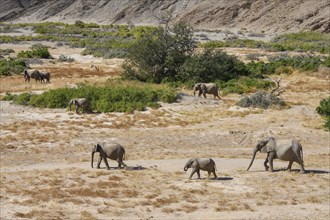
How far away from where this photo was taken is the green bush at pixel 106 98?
3288 centimetres

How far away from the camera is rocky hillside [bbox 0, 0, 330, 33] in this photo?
314ft

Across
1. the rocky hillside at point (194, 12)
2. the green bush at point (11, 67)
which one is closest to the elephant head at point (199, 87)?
the green bush at point (11, 67)

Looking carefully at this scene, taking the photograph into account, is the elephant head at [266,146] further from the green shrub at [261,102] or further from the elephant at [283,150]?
the green shrub at [261,102]

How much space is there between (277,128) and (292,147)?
8.72m

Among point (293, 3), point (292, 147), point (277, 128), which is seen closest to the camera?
point (292, 147)

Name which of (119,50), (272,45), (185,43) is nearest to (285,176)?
(185,43)

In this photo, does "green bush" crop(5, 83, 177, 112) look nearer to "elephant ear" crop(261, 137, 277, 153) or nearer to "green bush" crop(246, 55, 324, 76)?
"elephant ear" crop(261, 137, 277, 153)

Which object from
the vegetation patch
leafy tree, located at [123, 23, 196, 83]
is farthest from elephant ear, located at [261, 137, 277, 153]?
the vegetation patch

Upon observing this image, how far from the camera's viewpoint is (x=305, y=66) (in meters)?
49.9

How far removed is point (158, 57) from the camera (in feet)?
145

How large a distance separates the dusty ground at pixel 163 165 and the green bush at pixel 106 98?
85 centimetres

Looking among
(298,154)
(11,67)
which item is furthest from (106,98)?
(11,67)

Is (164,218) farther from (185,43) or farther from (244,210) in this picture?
(185,43)

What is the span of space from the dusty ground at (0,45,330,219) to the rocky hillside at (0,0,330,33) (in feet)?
198
